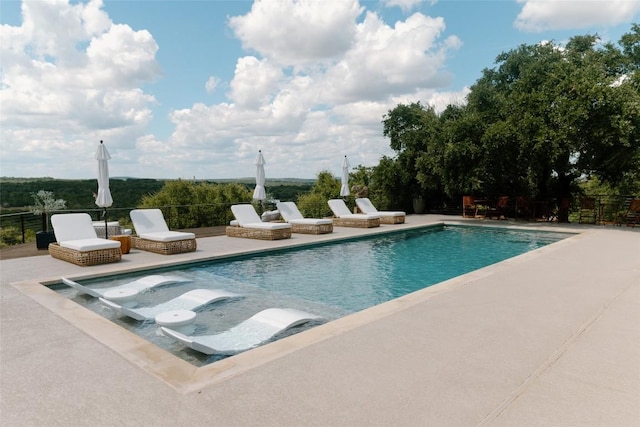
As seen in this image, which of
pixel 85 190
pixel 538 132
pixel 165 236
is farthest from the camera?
pixel 85 190

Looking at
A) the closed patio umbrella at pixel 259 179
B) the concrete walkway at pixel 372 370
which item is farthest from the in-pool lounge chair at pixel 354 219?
the concrete walkway at pixel 372 370

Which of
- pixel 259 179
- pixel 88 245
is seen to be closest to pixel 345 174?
pixel 259 179

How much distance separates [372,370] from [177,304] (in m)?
3.07

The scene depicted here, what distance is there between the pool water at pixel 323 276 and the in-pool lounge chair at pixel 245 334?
12 cm

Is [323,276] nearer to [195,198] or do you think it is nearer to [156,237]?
[156,237]

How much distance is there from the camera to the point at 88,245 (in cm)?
696

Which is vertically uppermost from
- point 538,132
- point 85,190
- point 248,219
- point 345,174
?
point 538,132

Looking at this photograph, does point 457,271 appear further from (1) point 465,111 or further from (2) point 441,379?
(1) point 465,111

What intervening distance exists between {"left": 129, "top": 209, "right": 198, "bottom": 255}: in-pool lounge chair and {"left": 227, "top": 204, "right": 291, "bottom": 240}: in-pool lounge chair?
1.84 meters

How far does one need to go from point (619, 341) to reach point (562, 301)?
1218 mm

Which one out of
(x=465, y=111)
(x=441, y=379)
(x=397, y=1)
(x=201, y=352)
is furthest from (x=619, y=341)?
(x=465, y=111)

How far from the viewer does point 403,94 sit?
18.4 metres

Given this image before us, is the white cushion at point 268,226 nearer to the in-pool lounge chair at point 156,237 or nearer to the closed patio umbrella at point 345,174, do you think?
the in-pool lounge chair at point 156,237

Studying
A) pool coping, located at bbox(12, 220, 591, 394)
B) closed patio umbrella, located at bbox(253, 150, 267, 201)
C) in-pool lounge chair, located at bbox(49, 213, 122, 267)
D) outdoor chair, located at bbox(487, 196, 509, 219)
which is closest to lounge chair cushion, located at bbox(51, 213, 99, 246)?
in-pool lounge chair, located at bbox(49, 213, 122, 267)
